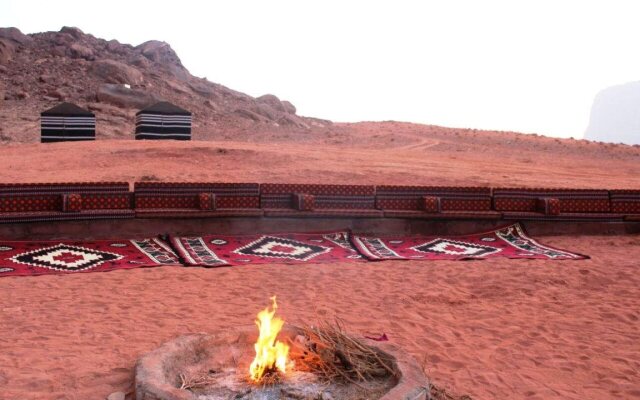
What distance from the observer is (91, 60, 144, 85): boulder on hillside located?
1451 inches

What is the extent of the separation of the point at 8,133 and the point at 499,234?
2387 centimetres

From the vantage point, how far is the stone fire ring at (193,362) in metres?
3.88

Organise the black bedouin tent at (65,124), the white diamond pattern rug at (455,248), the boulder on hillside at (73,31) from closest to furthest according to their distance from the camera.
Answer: the white diamond pattern rug at (455,248)
the black bedouin tent at (65,124)
the boulder on hillside at (73,31)

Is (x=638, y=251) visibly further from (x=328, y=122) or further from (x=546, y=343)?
(x=328, y=122)

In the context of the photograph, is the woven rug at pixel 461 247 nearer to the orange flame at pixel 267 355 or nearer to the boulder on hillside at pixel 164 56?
the orange flame at pixel 267 355

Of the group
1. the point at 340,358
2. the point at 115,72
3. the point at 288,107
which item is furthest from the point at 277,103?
the point at 340,358

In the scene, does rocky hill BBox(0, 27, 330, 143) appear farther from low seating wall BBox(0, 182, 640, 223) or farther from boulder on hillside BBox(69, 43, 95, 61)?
low seating wall BBox(0, 182, 640, 223)

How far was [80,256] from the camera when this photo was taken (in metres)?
8.70

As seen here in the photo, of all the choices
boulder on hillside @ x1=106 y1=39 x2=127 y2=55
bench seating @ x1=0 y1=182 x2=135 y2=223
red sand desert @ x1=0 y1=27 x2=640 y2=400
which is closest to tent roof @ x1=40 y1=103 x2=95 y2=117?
red sand desert @ x1=0 y1=27 x2=640 y2=400

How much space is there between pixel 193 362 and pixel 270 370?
702mm

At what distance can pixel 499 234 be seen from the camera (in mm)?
11055

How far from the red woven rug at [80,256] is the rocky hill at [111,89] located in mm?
20238

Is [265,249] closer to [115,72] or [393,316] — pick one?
[393,316]

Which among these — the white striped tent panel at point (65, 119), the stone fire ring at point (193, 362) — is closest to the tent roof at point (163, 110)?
the white striped tent panel at point (65, 119)
